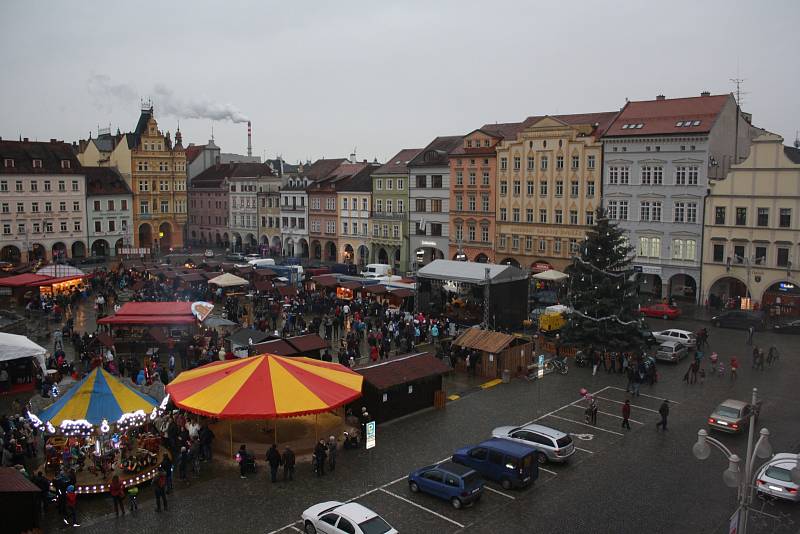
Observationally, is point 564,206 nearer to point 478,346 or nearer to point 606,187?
point 606,187

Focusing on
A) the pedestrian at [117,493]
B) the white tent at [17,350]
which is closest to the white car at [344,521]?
the pedestrian at [117,493]

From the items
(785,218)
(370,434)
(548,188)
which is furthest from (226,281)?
(785,218)

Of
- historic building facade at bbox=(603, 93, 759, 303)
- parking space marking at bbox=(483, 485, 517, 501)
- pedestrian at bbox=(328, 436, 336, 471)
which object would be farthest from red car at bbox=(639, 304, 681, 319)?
pedestrian at bbox=(328, 436, 336, 471)

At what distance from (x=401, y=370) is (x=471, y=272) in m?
17.1

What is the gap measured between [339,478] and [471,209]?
4149cm

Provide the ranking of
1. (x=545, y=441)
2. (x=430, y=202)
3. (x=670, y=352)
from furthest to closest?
1. (x=430, y=202)
2. (x=670, y=352)
3. (x=545, y=441)

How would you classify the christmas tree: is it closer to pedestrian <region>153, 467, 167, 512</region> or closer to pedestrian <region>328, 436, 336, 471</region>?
pedestrian <region>328, 436, 336, 471</region>

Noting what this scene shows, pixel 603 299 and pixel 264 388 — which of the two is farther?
pixel 603 299

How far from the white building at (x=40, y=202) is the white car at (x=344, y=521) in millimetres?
61193

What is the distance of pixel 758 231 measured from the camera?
42.1m

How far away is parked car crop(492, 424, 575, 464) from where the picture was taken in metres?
19.9

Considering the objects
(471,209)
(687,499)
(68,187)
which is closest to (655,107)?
(471,209)

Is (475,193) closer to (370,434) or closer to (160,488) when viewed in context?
(370,434)

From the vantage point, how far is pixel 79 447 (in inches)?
756
